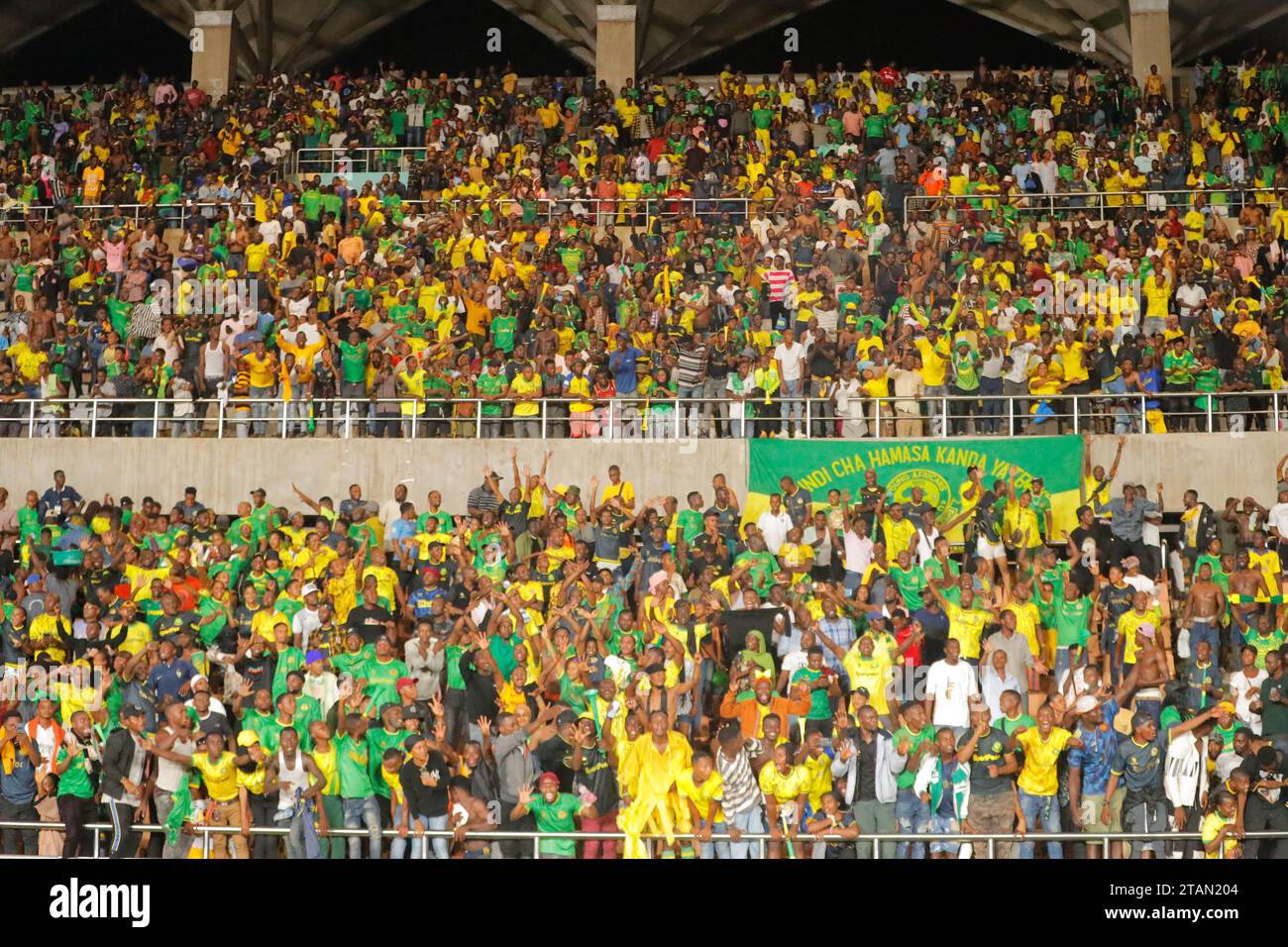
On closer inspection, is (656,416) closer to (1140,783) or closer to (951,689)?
(951,689)

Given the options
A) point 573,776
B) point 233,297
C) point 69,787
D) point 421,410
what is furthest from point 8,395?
point 573,776

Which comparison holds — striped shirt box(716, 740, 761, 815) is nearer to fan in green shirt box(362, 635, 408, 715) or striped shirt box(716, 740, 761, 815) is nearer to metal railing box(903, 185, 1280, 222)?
fan in green shirt box(362, 635, 408, 715)

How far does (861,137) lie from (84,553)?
1321 centimetres

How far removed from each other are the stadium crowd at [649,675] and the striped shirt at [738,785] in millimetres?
18

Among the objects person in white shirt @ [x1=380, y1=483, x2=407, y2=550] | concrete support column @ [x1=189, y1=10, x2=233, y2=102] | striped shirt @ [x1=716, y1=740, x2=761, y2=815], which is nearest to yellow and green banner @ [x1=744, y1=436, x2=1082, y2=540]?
person in white shirt @ [x1=380, y1=483, x2=407, y2=550]

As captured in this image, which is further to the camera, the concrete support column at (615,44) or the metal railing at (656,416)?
the concrete support column at (615,44)

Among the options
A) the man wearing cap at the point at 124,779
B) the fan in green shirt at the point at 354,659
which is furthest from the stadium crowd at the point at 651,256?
the man wearing cap at the point at 124,779

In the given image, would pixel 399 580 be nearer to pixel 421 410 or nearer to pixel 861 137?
pixel 421 410

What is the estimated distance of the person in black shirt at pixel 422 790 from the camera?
12.5 metres

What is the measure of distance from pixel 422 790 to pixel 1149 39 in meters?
20.3

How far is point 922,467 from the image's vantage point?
18.1 meters

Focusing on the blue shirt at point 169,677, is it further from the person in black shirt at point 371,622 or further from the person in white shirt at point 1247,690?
the person in white shirt at point 1247,690

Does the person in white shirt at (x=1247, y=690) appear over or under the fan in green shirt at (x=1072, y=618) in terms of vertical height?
under
